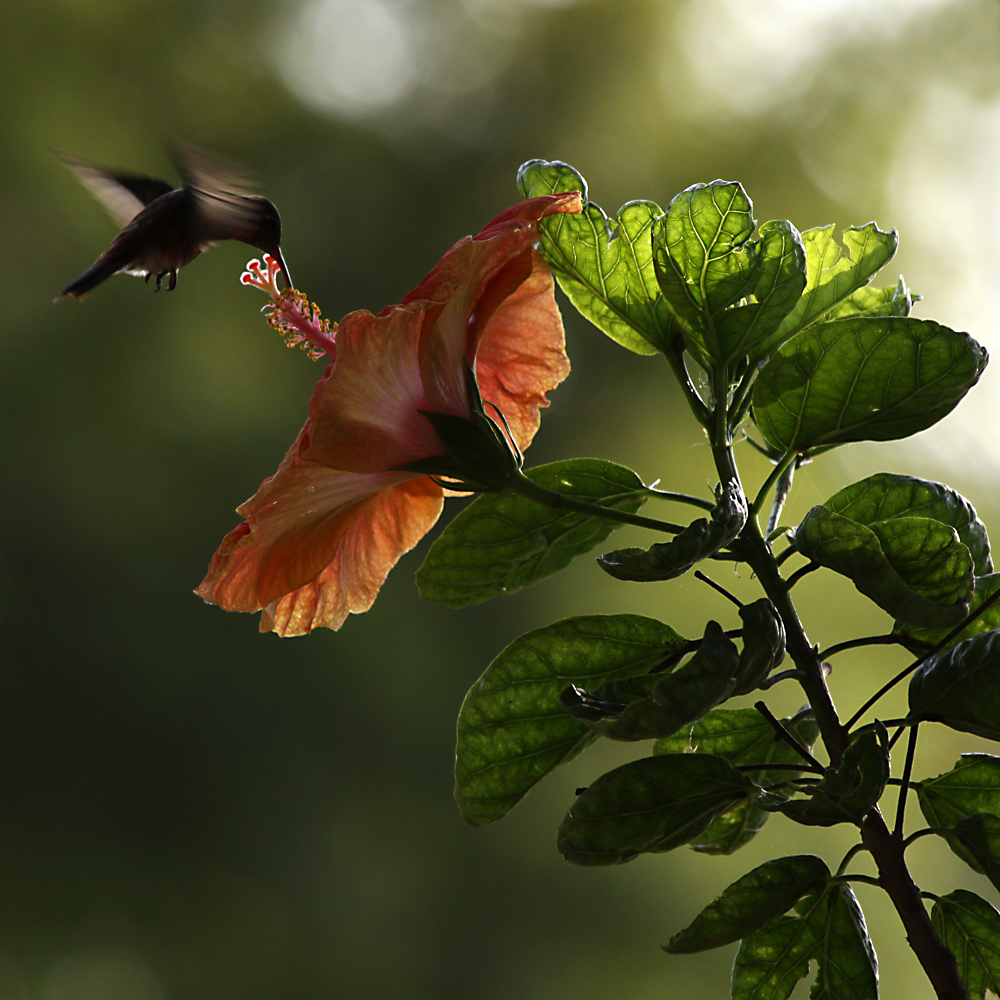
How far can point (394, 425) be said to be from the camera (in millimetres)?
460

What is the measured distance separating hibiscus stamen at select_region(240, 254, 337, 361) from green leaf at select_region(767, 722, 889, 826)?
367mm

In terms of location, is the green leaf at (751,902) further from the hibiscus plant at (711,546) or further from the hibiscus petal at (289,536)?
the hibiscus petal at (289,536)

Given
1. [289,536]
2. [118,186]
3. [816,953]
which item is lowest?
[816,953]

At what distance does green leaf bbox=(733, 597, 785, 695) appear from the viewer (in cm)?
38

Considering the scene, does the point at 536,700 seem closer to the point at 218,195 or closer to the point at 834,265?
the point at 834,265

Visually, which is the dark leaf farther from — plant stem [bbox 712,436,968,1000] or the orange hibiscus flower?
the orange hibiscus flower

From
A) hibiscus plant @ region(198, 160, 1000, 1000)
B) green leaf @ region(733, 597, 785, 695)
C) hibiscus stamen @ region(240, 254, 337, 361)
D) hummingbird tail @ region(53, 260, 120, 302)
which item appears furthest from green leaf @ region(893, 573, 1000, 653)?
hummingbird tail @ region(53, 260, 120, 302)

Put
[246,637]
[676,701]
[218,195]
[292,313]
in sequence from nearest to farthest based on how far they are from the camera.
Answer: [676,701], [292,313], [218,195], [246,637]

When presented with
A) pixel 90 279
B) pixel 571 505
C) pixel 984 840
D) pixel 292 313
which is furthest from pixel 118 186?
pixel 984 840

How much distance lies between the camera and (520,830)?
3592 mm

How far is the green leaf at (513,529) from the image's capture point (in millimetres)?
499

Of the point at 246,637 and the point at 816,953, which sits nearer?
the point at 816,953

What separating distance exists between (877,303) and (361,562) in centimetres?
34

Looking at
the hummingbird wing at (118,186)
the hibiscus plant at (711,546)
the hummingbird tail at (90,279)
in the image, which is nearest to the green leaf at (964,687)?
the hibiscus plant at (711,546)
